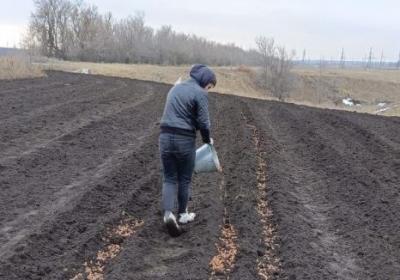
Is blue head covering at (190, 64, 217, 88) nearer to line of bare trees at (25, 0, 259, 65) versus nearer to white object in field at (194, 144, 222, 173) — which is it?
white object in field at (194, 144, 222, 173)

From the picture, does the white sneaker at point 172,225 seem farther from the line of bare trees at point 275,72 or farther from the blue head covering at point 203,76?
the line of bare trees at point 275,72

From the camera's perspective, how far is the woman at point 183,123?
6.03 m

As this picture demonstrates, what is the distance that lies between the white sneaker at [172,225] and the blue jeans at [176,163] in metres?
0.10

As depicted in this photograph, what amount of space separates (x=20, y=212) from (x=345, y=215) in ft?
13.9

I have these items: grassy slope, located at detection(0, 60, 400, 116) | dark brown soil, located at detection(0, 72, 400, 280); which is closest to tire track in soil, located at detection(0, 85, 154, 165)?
dark brown soil, located at detection(0, 72, 400, 280)

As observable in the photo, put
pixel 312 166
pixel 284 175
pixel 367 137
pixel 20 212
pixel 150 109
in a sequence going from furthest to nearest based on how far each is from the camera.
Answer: pixel 150 109
pixel 367 137
pixel 312 166
pixel 284 175
pixel 20 212

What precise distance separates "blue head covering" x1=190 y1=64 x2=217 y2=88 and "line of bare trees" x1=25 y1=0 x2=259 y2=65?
243ft

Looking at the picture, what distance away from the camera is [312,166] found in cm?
1030

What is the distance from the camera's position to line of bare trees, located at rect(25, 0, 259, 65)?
81625mm

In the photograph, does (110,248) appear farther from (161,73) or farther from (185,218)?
(161,73)

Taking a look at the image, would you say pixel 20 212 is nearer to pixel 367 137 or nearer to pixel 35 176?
pixel 35 176

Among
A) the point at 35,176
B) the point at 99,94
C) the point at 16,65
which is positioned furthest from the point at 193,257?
the point at 16,65

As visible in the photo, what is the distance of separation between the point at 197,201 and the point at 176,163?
1.49 meters

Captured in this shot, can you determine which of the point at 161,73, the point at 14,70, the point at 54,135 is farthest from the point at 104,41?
the point at 54,135
